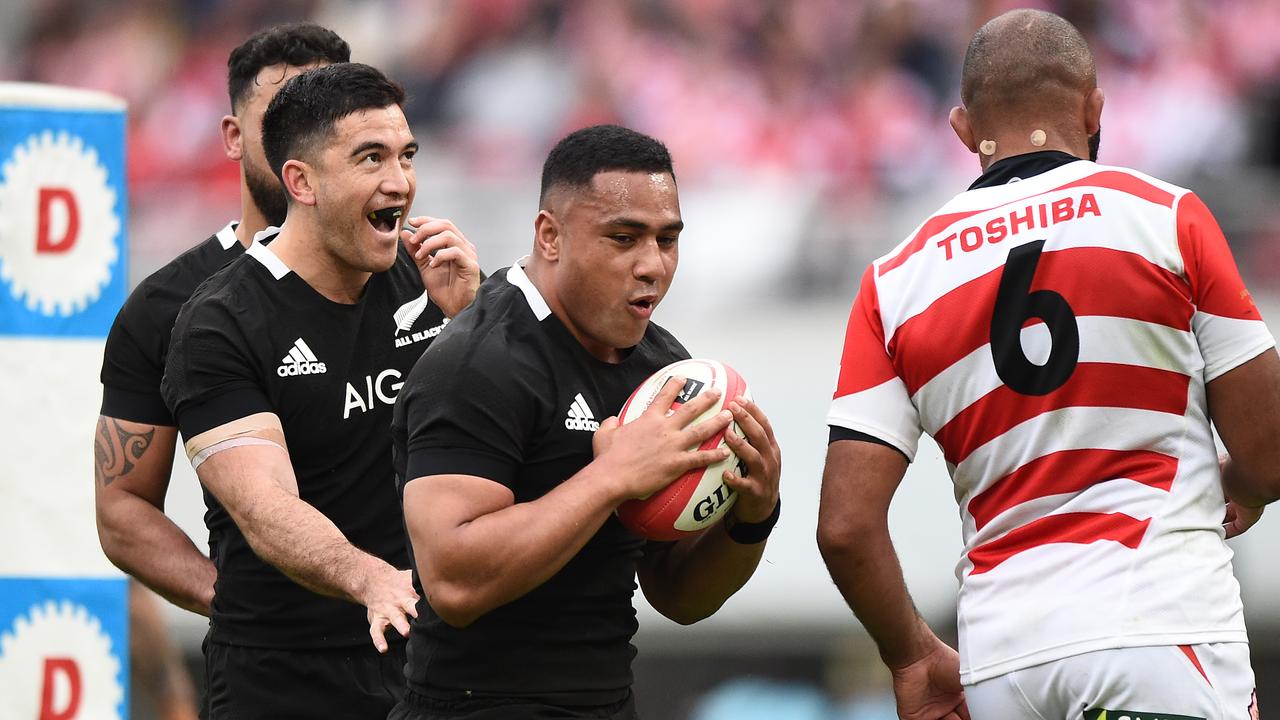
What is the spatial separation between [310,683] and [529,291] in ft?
4.83

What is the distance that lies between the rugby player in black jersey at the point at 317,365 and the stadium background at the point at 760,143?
13.0 ft

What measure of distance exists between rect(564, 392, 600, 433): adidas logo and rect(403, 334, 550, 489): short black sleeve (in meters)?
0.09

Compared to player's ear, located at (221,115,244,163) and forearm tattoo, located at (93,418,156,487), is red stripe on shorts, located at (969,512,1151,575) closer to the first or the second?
forearm tattoo, located at (93,418,156,487)

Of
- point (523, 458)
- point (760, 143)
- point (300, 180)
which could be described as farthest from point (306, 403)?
point (760, 143)

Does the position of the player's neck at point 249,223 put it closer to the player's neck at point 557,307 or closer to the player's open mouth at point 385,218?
the player's open mouth at point 385,218

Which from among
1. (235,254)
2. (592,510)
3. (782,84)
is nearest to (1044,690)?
(592,510)

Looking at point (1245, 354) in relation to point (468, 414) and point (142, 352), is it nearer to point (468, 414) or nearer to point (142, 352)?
point (468, 414)

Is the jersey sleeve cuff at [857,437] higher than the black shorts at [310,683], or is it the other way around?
the jersey sleeve cuff at [857,437]

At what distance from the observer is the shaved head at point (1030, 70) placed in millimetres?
3809

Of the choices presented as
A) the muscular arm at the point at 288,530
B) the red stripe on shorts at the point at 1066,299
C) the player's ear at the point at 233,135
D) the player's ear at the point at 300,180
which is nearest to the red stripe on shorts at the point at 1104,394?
the red stripe on shorts at the point at 1066,299

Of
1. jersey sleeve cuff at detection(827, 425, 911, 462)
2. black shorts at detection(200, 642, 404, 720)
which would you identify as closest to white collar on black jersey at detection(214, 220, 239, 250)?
black shorts at detection(200, 642, 404, 720)

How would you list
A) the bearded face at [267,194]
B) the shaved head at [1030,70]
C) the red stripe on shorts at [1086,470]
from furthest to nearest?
the bearded face at [267,194], the shaved head at [1030,70], the red stripe on shorts at [1086,470]

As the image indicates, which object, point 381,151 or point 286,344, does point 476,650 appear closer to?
point 286,344

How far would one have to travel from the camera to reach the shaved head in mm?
3809
